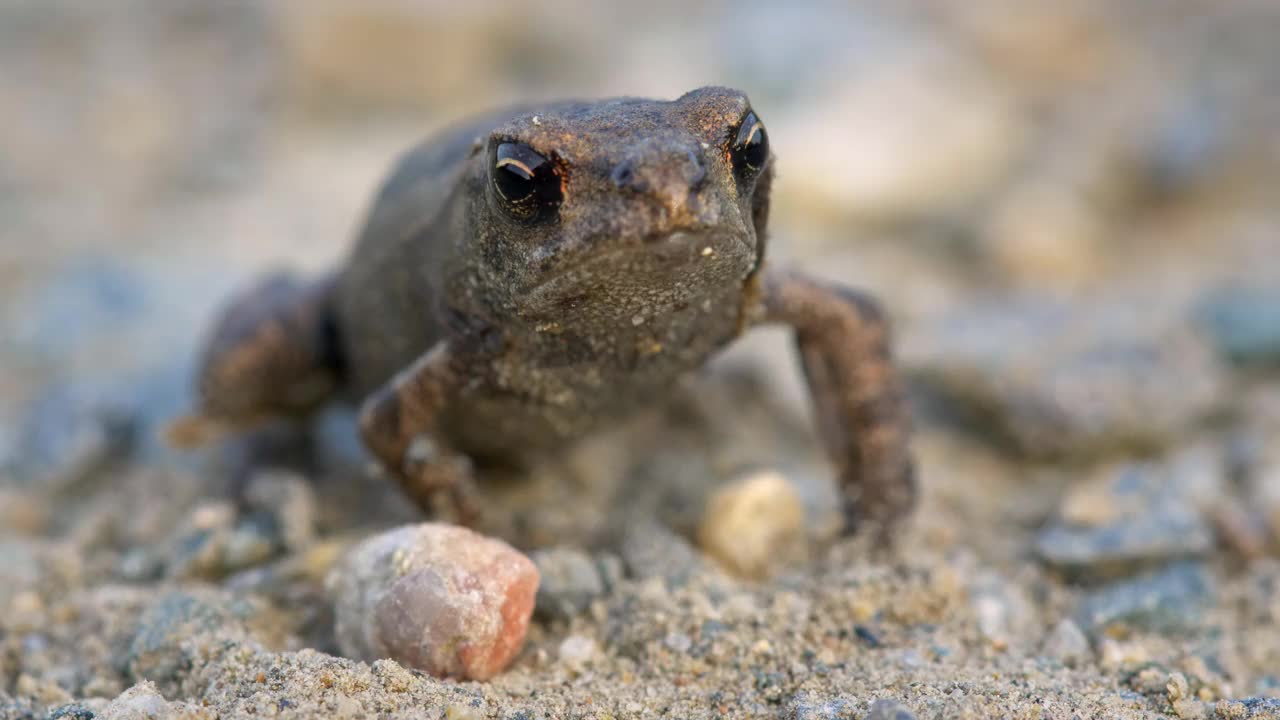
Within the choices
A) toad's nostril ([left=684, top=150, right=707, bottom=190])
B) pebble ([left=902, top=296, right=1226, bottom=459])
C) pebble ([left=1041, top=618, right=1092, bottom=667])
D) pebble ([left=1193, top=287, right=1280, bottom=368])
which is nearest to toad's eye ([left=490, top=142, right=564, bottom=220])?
toad's nostril ([left=684, top=150, right=707, bottom=190])

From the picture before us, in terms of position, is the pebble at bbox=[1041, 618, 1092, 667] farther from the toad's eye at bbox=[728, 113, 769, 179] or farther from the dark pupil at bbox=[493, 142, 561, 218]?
the dark pupil at bbox=[493, 142, 561, 218]

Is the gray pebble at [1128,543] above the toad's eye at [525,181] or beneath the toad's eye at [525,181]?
beneath

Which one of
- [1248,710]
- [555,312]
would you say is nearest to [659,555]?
[555,312]

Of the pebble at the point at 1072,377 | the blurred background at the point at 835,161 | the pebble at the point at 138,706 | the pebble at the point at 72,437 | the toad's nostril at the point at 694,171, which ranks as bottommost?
the pebble at the point at 138,706

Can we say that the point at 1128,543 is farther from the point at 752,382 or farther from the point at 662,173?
the point at 662,173

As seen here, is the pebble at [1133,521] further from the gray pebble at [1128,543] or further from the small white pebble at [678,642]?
the small white pebble at [678,642]

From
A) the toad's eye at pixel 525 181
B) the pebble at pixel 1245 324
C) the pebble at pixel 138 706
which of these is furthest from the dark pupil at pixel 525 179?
the pebble at pixel 1245 324

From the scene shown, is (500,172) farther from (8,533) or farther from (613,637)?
(8,533)
